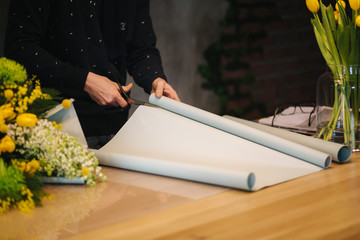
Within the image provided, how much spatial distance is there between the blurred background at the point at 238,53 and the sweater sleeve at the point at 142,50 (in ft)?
2.98

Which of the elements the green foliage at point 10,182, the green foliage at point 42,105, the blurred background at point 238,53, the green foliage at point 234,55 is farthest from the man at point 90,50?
the green foliage at point 234,55

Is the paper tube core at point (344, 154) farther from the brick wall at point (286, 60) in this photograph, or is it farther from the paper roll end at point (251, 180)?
the brick wall at point (286, 60)

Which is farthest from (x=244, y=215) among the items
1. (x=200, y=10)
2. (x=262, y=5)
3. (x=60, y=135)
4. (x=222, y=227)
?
(x=262, y=5)

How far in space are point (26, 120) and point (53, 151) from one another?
86 millimetres

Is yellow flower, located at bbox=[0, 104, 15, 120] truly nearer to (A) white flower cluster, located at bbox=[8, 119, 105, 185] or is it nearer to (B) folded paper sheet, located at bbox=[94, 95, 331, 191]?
(A) white flower cluster, located at bbox=[8, 119, 105, 185]

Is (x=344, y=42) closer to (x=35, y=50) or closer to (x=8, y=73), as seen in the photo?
(x=8, y=73)

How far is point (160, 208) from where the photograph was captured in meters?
1.07

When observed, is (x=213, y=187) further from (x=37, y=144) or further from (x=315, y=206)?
(x=37, y=144)

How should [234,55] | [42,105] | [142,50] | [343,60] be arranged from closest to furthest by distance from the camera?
[42,105]
[343,60]
[142,50]
[234,55]

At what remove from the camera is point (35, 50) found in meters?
1.84

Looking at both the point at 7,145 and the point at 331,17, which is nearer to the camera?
the point at 7,145

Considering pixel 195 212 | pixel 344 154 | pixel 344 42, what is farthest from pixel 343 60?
pixel 195 212

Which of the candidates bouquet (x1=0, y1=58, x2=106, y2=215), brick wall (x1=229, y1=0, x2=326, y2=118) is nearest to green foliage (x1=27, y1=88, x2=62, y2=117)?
bouquet (x1=0, y1=58, x2=106, y2=215)

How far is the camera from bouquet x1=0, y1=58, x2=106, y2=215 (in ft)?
3.50
